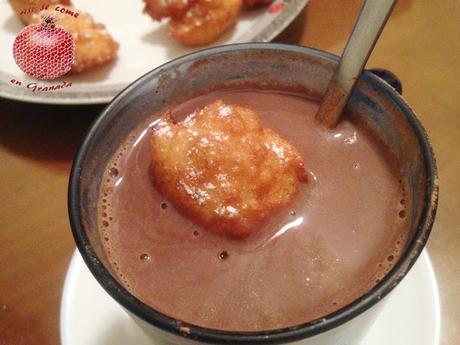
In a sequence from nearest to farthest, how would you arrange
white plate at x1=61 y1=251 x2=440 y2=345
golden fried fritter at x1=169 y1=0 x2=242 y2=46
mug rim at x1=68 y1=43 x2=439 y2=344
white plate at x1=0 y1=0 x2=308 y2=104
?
1. mug rim at x1=68 y1=43 x2=439 y2=344
2. white plate at x1=61 y1=251 x2=440 y2=345
3. white plate at x1=0 y1=0 x2=308 y2=104
4. golden fried fritter at x1=169 y1=0 x2=242 y2=46

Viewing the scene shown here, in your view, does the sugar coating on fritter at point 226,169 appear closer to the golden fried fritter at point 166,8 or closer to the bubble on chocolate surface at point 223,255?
the bubble on chocolate surface at point 223,255

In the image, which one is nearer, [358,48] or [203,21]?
[358,48]

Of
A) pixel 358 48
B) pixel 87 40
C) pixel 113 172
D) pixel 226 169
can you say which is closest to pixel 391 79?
pixel 358 48

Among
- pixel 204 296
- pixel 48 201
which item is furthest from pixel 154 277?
pixel 48 201

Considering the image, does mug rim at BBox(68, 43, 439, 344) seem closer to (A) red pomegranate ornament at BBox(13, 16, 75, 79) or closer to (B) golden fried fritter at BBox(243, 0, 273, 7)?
(A) red pomegranate ornament at BBox(13, 16, 75, 79)

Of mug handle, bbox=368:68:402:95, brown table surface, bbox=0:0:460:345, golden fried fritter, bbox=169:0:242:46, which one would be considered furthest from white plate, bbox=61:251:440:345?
golden fried fritter, bbox=169:0:242:46

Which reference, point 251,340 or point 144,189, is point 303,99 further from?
point 251,340

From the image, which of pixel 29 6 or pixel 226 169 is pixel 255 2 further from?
pixel 226 169

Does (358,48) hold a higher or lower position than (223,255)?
higher
